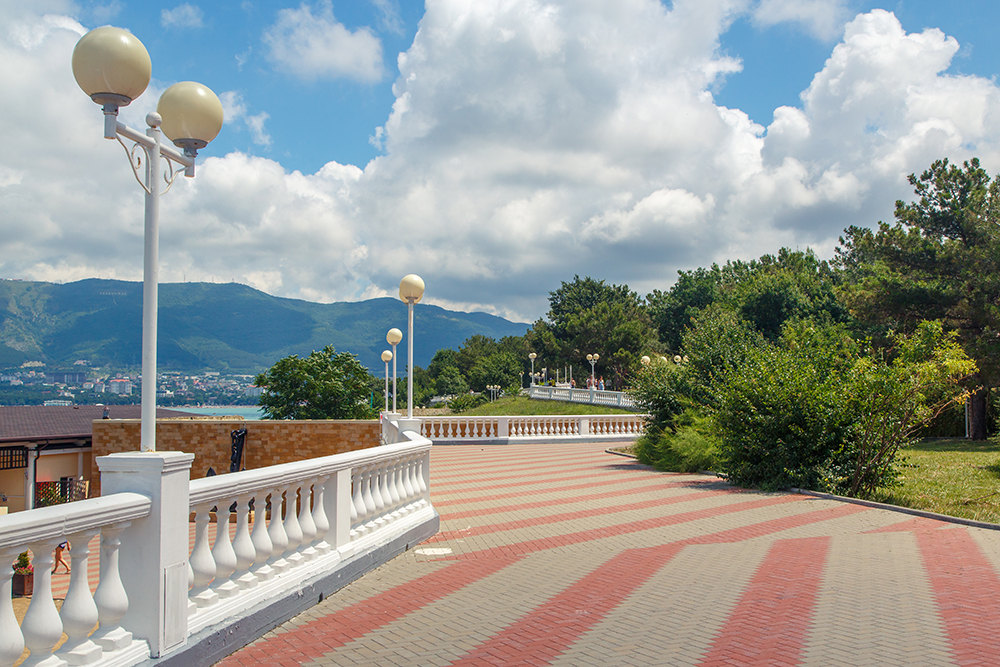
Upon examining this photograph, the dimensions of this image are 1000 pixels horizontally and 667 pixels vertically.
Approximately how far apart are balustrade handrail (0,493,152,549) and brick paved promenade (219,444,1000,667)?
1.38m

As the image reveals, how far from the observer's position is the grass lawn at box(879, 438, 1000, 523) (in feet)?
37.0

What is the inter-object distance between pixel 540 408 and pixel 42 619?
5927 cm

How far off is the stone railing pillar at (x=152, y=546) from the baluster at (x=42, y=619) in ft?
1.98

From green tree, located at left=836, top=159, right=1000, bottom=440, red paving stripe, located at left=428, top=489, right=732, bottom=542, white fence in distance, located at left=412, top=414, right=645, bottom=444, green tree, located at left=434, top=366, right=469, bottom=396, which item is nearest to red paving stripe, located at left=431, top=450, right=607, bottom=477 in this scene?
white fence in distance, located at left=412, top=414, right=645, bottom=444

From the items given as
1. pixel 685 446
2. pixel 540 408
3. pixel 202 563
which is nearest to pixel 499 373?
pixel 540 408

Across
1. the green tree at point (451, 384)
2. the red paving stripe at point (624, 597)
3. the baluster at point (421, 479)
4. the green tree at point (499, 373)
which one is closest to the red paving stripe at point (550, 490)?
the baluster at point (421, 479)

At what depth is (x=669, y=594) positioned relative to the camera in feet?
20.4

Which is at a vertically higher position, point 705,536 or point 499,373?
point 499,373

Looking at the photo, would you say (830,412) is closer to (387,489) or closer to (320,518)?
(387,489)

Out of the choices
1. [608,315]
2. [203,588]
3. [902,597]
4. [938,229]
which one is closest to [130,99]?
[203,588]

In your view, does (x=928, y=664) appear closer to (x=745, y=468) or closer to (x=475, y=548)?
(x=475, y=548)

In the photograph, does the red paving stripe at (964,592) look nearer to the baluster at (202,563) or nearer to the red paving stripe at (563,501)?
the baluster at (202,563)

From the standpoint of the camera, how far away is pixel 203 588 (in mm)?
4738

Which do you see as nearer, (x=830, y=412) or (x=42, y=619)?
(x=42, y=619)
